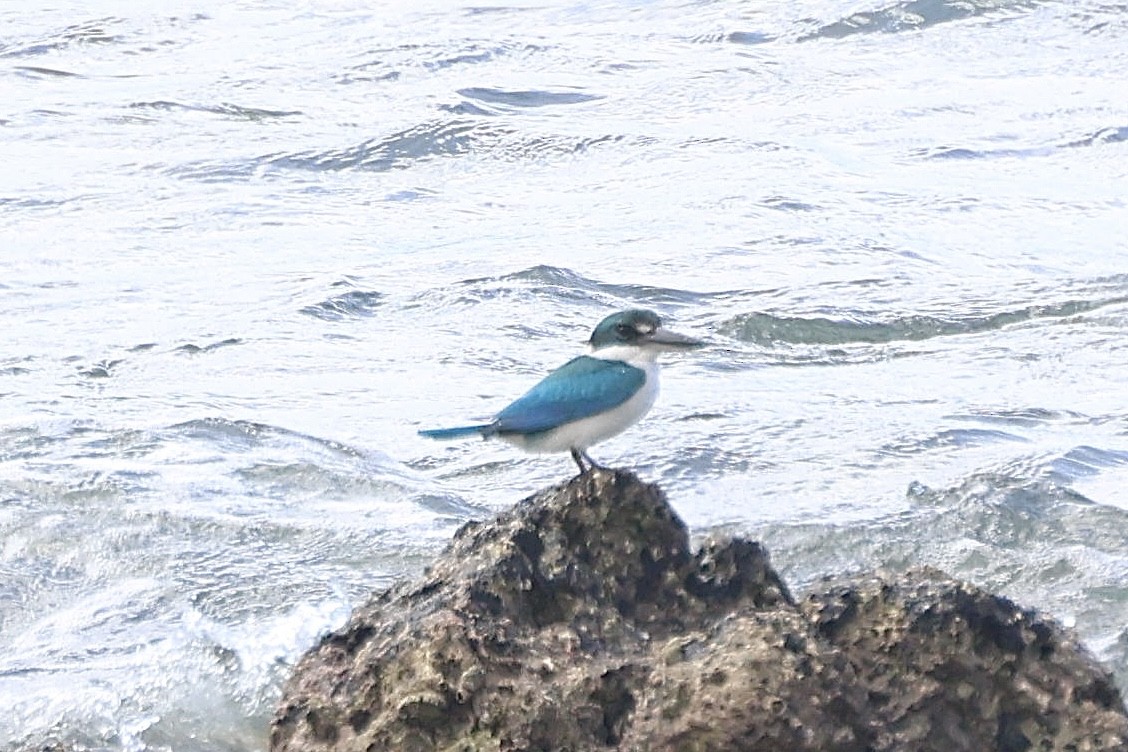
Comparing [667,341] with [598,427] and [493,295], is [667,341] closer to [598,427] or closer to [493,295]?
[598,427]

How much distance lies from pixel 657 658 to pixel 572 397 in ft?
4.52

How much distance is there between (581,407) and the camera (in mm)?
5270

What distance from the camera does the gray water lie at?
A: 22.6 ft

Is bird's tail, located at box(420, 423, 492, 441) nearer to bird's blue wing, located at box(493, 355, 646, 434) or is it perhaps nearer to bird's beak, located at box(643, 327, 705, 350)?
bird's blue wing, located at box(493, 355, 646, 434)

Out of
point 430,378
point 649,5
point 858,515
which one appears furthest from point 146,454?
point 649,5

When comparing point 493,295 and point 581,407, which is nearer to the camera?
point 581,407

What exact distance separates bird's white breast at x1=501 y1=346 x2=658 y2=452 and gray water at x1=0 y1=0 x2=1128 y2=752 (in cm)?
108

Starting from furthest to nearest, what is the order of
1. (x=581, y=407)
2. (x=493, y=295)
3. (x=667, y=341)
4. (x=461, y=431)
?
1. (x=493, y=295)
2. (x=667, y=341)
3. (x=461, y=431)
4. (x=581, y=407)

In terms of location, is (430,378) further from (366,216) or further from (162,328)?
(366,216)

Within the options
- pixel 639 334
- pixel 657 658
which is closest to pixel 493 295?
pixel 639 334

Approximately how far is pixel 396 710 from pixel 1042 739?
4.28 ft

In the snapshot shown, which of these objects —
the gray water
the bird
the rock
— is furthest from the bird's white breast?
the gray water

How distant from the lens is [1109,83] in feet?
48.6

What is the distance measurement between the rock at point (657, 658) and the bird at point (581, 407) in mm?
626
